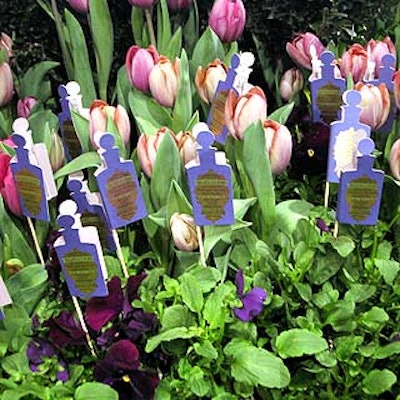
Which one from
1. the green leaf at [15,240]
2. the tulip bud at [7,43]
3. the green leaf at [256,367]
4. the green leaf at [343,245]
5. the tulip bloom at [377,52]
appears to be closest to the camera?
the green leaf at [256,367]

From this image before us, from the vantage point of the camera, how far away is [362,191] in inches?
38.7

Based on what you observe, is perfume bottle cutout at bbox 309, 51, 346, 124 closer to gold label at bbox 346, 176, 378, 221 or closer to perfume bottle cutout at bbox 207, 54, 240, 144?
perfume bottle cutout at bbox 207, 54, 240, 144

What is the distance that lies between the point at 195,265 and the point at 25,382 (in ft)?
0.79

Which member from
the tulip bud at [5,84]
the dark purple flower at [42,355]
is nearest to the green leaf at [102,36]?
the tulip bud at [5,84]

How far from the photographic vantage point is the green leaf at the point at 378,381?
0.91 m

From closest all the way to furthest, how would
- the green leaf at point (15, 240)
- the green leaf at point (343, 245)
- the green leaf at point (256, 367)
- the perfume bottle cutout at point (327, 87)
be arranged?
the green leaf at point (256, 367) → the green leaf at point (343, 245) → the green leaf at point (15, 240) → the perfume bottle cutout at point (327, 87)

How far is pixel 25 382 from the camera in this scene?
0.92m

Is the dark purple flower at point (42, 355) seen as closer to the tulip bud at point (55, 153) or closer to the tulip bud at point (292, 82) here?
the tulip bud at point (55, 153)

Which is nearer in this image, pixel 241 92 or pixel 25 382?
pixel 25 382

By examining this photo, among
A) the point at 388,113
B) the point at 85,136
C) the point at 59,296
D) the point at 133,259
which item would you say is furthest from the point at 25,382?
the point at 388,113

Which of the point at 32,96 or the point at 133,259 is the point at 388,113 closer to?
the point at 133,259

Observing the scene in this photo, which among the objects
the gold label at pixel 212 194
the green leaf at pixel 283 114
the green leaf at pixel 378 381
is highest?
the green leaf at pixel 283 114

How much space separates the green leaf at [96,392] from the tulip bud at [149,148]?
312 mm

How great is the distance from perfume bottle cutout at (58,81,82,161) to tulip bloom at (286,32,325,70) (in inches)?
14.9
